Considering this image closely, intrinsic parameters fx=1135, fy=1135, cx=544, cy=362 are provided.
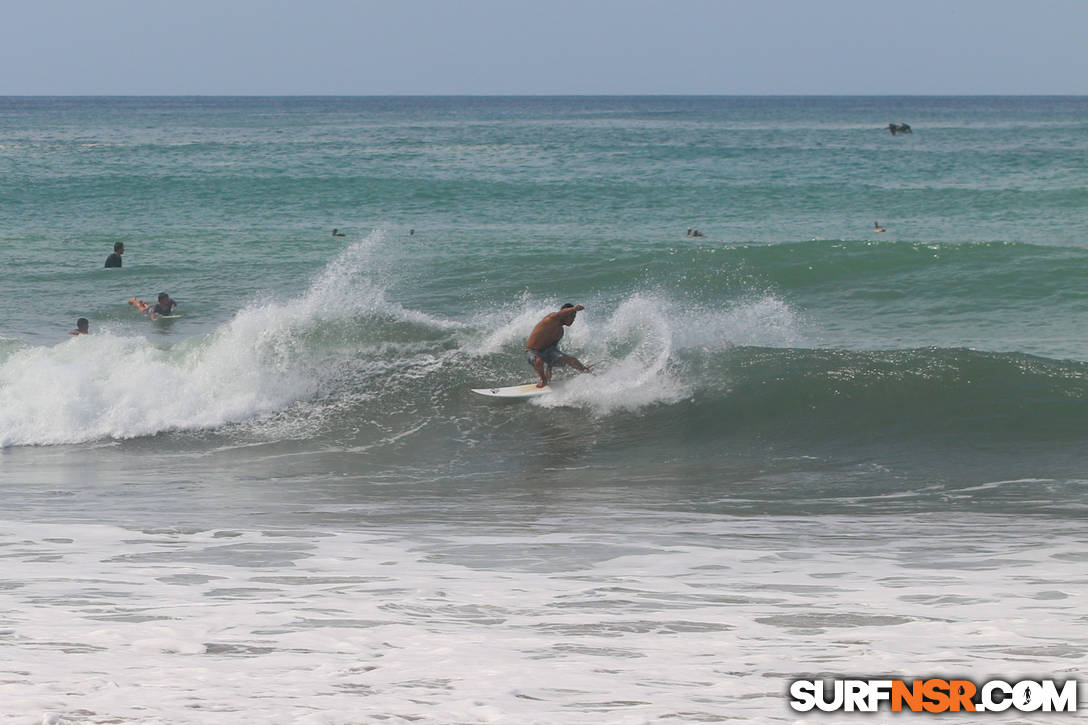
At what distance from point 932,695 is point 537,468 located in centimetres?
675

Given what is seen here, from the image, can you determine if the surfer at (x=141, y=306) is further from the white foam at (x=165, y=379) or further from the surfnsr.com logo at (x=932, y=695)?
the surfnsr.com logo at (x=932, y=695)

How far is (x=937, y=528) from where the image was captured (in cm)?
855

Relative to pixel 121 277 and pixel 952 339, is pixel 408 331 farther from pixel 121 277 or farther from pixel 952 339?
pixel 121 277

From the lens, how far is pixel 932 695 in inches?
181

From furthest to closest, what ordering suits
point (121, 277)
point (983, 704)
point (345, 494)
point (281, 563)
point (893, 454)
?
point (121, 277) → point (893, 454) → point (345, 494) → point (281, 563) → point (983, 704)

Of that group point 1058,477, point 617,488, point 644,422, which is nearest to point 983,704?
point 617,488

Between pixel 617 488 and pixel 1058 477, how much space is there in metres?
4.02

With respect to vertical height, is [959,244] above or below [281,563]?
above

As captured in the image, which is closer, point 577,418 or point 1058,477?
point 1058,477

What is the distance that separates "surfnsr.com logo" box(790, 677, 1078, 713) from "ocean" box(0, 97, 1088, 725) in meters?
0.09

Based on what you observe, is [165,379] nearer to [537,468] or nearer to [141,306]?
[537,468]

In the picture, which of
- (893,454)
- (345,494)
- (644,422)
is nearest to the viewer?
(345,494)

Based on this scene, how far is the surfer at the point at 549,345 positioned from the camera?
1322 cm

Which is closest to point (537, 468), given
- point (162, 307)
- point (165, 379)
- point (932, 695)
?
point (165, 379)
